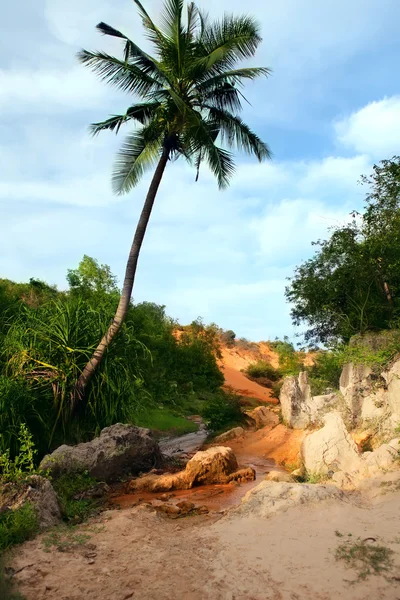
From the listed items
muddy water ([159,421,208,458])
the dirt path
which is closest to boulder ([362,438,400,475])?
muddy water ([159,421,208,458])

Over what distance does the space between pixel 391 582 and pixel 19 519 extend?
4.45 m

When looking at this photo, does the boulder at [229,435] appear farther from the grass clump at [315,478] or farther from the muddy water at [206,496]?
the grass clump at [315,478]

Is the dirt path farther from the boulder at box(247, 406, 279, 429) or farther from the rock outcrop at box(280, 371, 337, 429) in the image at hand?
the rock outcrop at box(280, 371, 337, 429)

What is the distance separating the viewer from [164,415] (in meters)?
24.4

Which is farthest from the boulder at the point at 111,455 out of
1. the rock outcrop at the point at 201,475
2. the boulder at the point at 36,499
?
the boulder at the point at 36,499

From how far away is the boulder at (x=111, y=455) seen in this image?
1027cm

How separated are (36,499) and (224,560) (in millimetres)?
3045

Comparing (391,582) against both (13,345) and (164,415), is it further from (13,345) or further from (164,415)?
(164,415)

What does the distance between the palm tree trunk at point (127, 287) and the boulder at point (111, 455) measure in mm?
1286

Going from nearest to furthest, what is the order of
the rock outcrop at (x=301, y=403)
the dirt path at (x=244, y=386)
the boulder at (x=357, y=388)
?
the boulder at (x=357, y=388) → the rock outcrop at (x=301, y=403) → the dirt path at (x=244, y=386)

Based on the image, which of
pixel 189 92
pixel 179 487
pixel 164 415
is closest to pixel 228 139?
pixel 189 92

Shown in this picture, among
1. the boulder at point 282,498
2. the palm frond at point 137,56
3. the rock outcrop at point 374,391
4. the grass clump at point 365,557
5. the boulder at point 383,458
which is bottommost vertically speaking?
the grass clump at point 365,557

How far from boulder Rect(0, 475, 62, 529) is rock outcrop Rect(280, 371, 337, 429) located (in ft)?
31.1

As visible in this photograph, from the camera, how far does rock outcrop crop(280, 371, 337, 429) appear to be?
51.1ft
